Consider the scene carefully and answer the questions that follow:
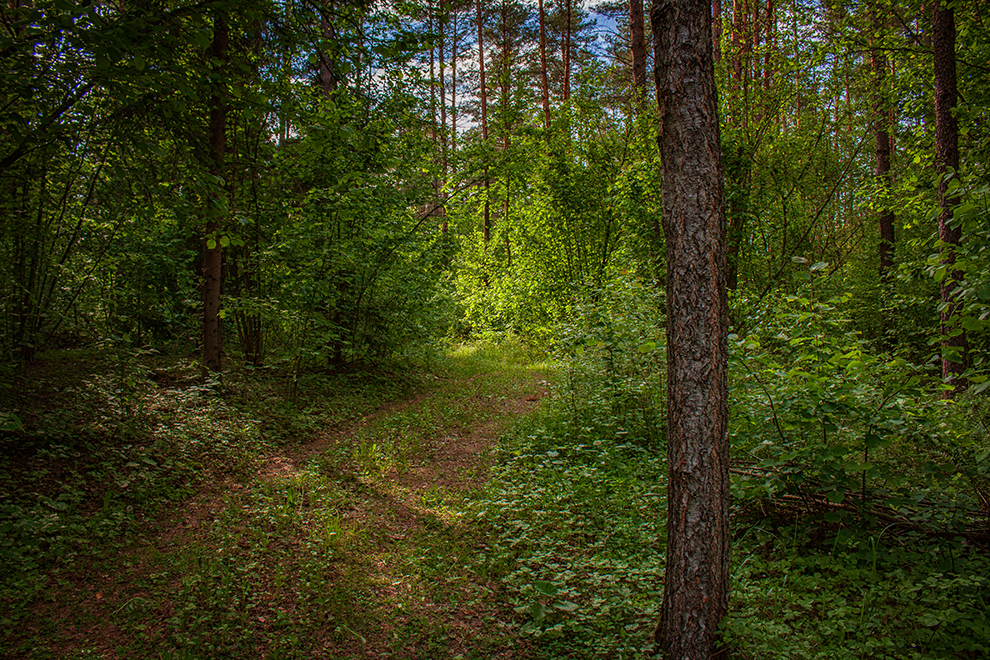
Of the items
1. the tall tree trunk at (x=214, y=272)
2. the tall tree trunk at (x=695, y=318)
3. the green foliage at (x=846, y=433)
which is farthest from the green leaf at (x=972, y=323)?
the tall tree trunk at (x=214, y=272)

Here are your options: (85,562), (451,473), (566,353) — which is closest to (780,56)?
(566,353)

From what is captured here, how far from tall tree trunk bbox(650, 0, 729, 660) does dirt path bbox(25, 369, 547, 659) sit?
1.15 m

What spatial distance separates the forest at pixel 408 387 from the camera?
3.06m

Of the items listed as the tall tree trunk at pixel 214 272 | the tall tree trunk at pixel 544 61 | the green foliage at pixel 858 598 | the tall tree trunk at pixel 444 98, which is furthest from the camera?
the tall tree trunk at pixel 544 61

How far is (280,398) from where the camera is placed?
7.75 meters

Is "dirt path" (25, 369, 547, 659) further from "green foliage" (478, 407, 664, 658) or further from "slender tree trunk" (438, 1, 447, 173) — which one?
"slender tree trunk" (438, 1, 447, 173)

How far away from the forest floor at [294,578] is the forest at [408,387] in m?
0.03

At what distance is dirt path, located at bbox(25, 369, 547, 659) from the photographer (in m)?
3.06

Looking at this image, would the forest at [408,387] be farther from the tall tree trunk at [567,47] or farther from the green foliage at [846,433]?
the tall tree trunk at [567,47]

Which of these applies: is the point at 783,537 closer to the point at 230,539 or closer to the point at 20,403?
the point at 230,539

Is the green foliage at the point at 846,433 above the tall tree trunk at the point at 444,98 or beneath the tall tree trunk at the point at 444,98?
beneath

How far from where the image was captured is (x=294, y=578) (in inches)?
146

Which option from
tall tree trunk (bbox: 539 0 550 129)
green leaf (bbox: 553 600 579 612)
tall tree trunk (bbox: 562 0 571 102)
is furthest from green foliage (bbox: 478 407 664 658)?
tall tree trunk (bbox: 539 0 550 129)

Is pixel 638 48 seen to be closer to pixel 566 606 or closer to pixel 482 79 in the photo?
pixel 482 79
